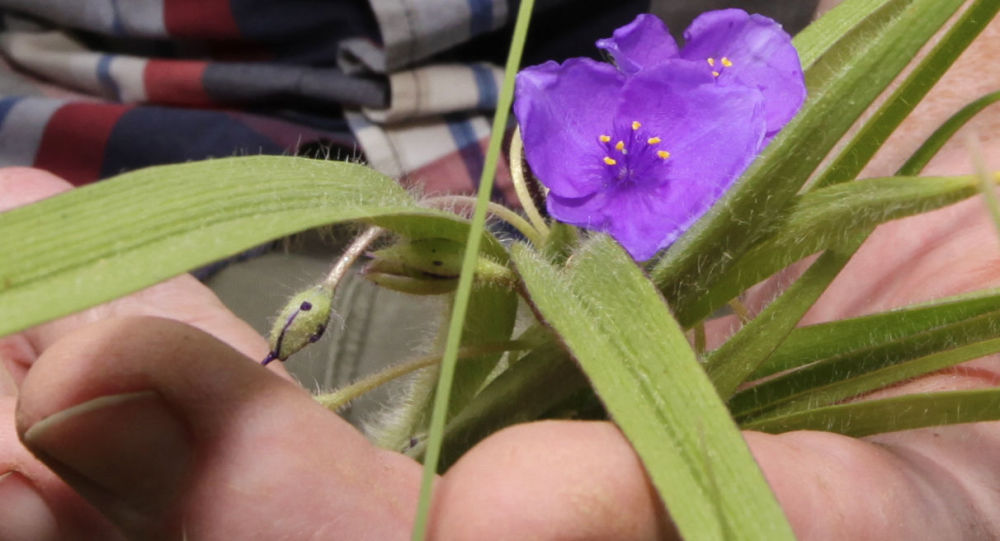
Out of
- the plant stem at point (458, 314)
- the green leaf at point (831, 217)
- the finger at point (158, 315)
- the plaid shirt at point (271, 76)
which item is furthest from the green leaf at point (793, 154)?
the plaid shirt at point (271, 76)

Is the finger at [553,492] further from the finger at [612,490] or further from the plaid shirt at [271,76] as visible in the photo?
the plaid shirt at [271,76]

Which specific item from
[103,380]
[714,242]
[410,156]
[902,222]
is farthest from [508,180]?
[103,380]

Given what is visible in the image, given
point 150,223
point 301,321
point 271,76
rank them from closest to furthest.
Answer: point 150,223, point 301,321, point 271,76

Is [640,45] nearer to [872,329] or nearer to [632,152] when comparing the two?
[632,152]

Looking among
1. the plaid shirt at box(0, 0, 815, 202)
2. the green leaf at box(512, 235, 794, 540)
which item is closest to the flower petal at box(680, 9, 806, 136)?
the green leaf at box(512, 235, 794, 540)

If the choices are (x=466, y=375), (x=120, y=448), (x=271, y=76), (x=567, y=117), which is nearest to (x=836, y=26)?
(x=567, y=117)
